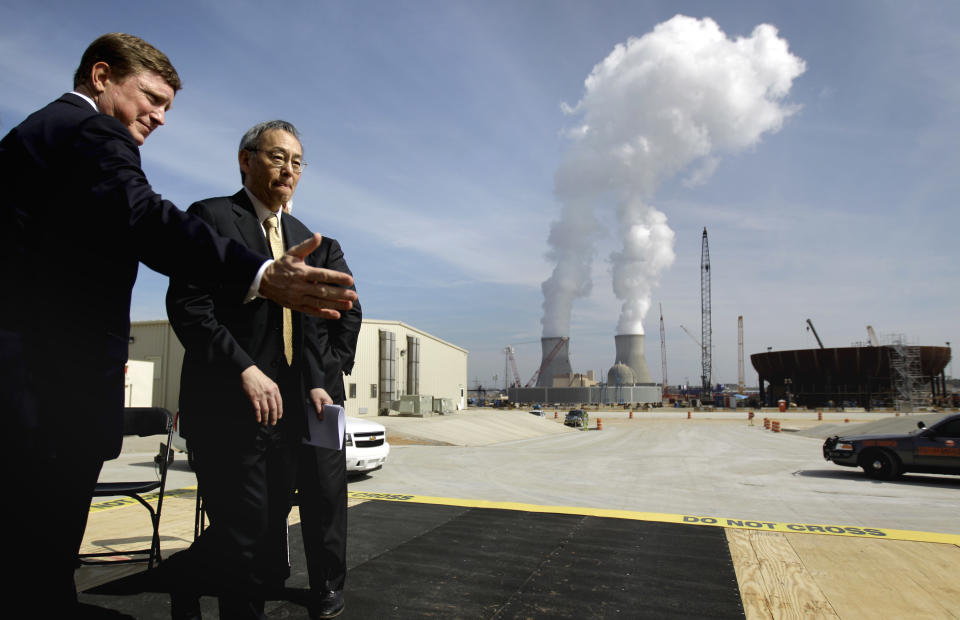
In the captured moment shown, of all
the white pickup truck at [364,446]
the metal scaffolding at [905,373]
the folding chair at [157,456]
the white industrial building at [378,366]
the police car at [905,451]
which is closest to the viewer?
the folding chair at [157,456]

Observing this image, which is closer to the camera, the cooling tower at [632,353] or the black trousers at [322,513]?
the black trousers at [322,513]

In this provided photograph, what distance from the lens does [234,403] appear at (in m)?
2.06

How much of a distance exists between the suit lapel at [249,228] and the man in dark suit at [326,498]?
0.28 metres

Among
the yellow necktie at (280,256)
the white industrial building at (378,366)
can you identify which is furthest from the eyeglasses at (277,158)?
the white industrial building at (378,366)

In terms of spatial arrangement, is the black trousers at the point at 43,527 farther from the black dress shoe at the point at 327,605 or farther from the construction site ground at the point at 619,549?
the construction site ground at the point at 619,549

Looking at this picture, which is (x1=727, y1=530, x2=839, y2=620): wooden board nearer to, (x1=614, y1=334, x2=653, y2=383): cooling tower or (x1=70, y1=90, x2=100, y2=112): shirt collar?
(x1=70, y1=90, x2=100, y2=112): shirt collar

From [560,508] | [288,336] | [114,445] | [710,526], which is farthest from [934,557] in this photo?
[114,445]

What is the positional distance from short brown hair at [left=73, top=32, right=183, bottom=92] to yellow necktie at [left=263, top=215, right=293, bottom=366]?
2.61 feet

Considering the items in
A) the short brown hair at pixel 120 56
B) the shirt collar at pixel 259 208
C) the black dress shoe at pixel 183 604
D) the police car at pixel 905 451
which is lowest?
the police car at pixel 905 451

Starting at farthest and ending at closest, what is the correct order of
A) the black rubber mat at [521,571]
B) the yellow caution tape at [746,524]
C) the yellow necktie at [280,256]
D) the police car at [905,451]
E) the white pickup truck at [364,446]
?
the police car at [905,451] < the white pickup truck at [364,446] < the yellow caution tape at [746,524] < the black rubber mat at [521,571] < the yellow necktie at [280,256]

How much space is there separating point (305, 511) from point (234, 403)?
2.26 feet

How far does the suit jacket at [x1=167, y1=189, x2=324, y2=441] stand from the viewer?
6.68 feet

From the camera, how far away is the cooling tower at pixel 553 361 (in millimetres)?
92438

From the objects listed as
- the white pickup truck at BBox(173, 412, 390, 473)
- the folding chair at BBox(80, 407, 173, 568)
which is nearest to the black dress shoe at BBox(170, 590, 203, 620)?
the folding chair at BBox(80, 407, 173, 568)
